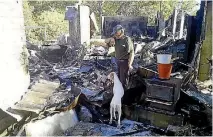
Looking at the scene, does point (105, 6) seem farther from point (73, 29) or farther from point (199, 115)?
point (199, 115)

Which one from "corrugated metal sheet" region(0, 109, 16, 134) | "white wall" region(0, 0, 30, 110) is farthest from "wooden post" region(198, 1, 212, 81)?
"corrugated metal sheet" region(0, 109, 16, 134)

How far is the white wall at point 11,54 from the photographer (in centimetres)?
567

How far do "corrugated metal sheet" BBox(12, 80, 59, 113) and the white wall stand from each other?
0.32 m

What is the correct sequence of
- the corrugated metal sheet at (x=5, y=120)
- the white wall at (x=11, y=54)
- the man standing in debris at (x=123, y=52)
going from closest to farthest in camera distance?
1. the corrugated metal sheet at (x=5, y=120)
2. the white wall at (x=11, y=54)
3. the man standing in debris at (x=123, y=52)

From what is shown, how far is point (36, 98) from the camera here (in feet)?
20.2

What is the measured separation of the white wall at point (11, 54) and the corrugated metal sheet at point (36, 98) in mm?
317

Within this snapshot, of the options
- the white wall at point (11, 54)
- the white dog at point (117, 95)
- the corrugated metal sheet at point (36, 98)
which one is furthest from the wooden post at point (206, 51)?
the white wall at point (11, 54)

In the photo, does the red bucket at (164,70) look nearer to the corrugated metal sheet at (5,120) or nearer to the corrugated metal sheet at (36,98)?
the corrugated metal sheet at (36,98)

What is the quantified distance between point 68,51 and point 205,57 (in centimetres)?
841

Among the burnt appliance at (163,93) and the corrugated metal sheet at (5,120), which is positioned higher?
the burnt appliance at (163,93)

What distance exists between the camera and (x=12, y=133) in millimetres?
4750

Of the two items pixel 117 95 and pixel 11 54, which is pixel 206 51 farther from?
pixel 11 54

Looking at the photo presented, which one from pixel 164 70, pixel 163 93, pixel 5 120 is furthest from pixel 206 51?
pixel 5 120

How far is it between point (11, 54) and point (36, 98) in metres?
1.24
